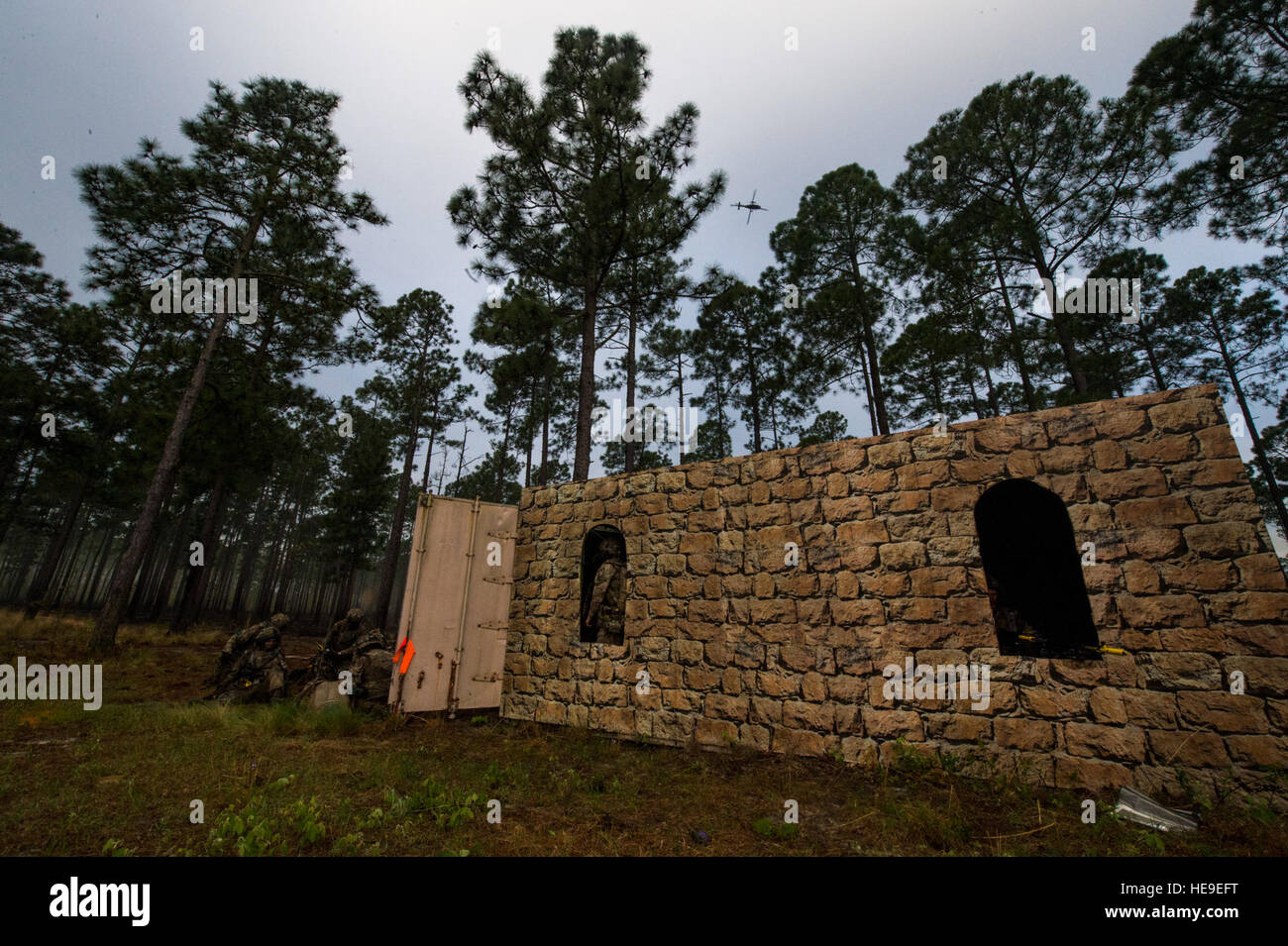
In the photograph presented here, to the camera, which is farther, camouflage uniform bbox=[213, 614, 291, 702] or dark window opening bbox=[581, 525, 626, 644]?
camouflage uniform bbox=[213, 614, 291, 702]

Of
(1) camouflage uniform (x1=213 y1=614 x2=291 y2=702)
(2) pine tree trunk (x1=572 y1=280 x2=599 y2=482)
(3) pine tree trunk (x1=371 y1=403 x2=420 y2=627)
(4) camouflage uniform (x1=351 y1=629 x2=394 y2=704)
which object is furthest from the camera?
(3) pine tree trunk (x1=371 y1=403 x2=420 y2=627)

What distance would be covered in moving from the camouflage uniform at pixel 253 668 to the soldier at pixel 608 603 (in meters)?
5.67

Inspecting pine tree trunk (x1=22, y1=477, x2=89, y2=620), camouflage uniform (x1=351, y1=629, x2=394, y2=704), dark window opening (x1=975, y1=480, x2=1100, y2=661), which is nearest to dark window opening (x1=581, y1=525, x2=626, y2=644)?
camouflage uniform (x1=351, y1=629, x2=394, y2=704)

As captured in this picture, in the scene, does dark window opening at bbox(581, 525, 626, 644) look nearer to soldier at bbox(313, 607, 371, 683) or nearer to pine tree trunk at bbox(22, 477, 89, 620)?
soldier at bbox(313, 607, 371, 683)

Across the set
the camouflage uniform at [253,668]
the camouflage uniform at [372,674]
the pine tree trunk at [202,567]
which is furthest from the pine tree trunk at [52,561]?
the camouflage uniform at [372,674]

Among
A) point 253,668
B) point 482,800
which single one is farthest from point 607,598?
point 253,668

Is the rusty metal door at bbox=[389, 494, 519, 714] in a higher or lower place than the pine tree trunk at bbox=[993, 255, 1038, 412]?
lower

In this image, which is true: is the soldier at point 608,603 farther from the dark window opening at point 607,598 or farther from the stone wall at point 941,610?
the stone wall at point 941,610

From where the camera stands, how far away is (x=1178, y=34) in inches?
390

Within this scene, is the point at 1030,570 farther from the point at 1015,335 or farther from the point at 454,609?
the point at 1015,335

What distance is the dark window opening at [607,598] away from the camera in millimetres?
6809

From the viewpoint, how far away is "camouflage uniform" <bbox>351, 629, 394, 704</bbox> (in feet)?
24.5
